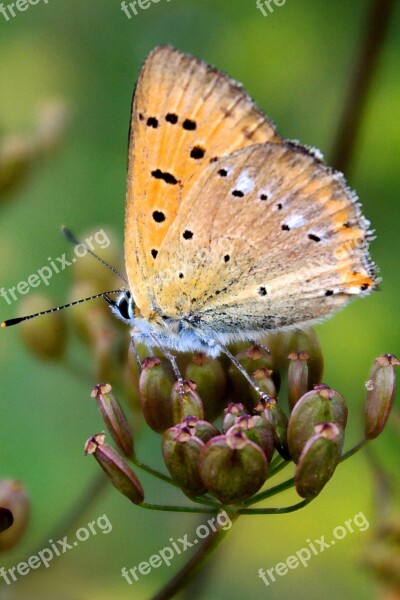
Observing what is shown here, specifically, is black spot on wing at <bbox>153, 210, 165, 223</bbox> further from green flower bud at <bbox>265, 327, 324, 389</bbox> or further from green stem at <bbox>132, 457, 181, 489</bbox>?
green stem at <bbox>132, 457, 181, 489</bbox>

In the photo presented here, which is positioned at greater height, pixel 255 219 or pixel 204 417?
pixel 255 219

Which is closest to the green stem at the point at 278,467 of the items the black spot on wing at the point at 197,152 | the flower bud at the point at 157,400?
the flower bud at the point at 157,400

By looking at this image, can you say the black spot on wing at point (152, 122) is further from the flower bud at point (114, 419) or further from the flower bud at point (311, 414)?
the flower bud at point (311, 414)

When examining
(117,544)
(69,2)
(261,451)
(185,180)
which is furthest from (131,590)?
(69,2)

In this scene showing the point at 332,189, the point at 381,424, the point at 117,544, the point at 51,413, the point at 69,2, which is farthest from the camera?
the point at 69,2

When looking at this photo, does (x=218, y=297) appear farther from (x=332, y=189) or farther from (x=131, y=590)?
(x=131, y=590)

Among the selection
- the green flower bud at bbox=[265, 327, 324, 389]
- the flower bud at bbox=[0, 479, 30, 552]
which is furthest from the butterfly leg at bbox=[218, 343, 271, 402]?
the flower bud at bbox=[0, 479, 30, 552]

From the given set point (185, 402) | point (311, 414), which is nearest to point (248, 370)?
point (185, 402)
